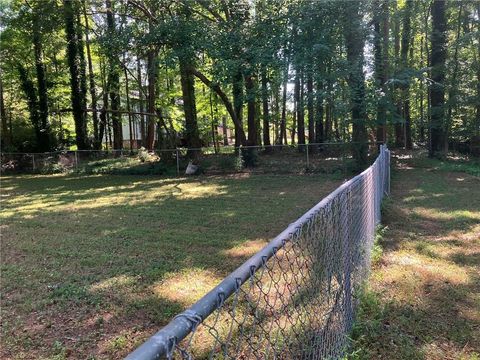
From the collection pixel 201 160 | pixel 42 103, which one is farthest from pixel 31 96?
pixel 201 160

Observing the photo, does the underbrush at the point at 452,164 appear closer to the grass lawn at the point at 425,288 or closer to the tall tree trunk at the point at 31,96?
the grass lawn at the point at 425,288

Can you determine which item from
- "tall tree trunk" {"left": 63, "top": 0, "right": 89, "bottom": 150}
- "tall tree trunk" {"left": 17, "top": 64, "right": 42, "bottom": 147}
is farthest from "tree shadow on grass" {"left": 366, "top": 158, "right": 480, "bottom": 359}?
"tall tree trunk" {"left": 17, "top": 64, "right": 42, "bottom": 147}

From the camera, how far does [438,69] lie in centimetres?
1471

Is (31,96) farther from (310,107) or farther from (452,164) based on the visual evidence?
(452,164)

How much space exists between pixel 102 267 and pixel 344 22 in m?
10.4

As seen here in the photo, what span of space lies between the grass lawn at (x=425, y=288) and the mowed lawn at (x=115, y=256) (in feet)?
5.45

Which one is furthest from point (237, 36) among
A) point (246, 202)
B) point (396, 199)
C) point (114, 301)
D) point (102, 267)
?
point (114, 301)

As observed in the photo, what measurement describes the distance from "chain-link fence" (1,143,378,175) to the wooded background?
3.78ft

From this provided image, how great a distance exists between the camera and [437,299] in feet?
12.4

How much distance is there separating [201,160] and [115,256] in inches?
445

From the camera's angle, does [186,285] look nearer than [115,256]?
Yes

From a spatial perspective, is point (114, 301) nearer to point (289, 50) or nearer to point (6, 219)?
point (6, 219)

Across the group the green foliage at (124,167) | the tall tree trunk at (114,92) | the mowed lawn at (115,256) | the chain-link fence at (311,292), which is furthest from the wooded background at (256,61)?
the chain-link fence at (311,292)

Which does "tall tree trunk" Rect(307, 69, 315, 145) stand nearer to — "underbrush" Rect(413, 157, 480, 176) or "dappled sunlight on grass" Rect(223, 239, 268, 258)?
"underbrush" Rect(413, 157, 480, 176)
